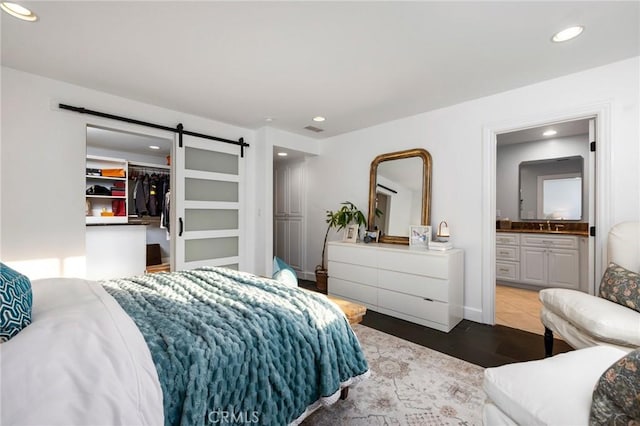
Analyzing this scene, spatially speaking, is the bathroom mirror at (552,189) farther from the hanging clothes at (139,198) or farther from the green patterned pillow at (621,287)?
the hanging clothes at (139,198)

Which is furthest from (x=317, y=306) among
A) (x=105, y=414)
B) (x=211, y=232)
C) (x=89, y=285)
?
(x=211, y=232)

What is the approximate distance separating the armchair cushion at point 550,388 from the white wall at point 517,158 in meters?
4.31

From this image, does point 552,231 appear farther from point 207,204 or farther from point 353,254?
point 207,204

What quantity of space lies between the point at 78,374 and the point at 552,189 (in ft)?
19.4

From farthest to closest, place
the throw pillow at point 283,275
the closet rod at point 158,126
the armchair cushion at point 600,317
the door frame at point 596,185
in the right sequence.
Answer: the closet rod at point 158,126
the door frame at point 596,185
the throw pillow at point 283,275
the armchair cushion at point 600,317

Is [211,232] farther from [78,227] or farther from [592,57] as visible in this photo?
[592,57]

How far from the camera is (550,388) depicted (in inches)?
39.2

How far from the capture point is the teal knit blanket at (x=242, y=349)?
1.02 metres

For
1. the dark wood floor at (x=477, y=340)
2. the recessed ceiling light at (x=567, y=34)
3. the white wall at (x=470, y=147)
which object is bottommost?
the dark wood floor at (x=477, y=340)

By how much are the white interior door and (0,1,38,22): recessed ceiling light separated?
1.77 metres

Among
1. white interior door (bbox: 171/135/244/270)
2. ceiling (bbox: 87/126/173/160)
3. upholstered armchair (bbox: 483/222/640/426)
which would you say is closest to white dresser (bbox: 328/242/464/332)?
upholstered armchair (bbox: 483/222/640/426)

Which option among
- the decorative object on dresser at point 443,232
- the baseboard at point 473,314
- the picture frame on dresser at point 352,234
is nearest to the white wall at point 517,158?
the decorative object on dresser at point 443,232

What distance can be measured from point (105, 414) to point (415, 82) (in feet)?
9.79

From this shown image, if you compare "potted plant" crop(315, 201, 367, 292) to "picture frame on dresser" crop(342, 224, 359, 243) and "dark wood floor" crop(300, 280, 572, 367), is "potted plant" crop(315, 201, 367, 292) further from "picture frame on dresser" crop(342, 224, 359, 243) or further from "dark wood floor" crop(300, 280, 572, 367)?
"dark wood floor" crop(300, 280, 572, 367)
